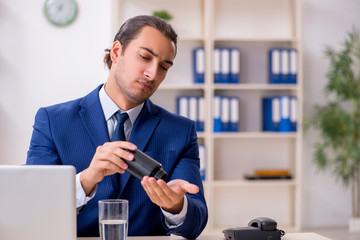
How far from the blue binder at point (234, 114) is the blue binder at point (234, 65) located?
177 millimetres

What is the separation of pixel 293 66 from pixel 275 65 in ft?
0.52

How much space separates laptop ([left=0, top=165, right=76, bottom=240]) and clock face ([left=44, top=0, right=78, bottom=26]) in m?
3.53

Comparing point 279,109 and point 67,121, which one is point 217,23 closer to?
point 279,109

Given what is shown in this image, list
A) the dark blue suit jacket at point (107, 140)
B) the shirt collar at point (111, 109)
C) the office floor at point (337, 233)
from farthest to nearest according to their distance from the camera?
the office floor at point (337, 233), the shirt collar at point (111, 109), the dark blue suit jacket at point (107, 140)

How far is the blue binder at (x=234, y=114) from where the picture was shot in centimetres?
440

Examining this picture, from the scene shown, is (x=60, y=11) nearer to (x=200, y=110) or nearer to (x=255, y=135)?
(x=200, y=110)

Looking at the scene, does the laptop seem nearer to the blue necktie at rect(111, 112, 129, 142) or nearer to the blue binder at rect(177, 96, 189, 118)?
the blue necktie at rect(111, 112, 129, 142)

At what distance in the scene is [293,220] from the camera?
4.71 m

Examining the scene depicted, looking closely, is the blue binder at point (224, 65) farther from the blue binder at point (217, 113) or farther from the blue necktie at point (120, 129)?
the blue necktie at point (120, 129)

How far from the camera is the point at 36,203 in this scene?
3.82ft

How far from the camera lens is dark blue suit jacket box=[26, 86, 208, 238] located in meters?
1.70

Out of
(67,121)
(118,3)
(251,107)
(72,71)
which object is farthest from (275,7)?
(67,121)

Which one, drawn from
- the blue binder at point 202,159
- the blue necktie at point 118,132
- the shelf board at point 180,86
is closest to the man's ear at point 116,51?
the blue necktie at point 118,132

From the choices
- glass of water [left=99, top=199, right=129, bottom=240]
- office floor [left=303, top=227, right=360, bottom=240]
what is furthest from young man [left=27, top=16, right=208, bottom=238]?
office floor [left=303, top=227, right=360, bottom=240]
